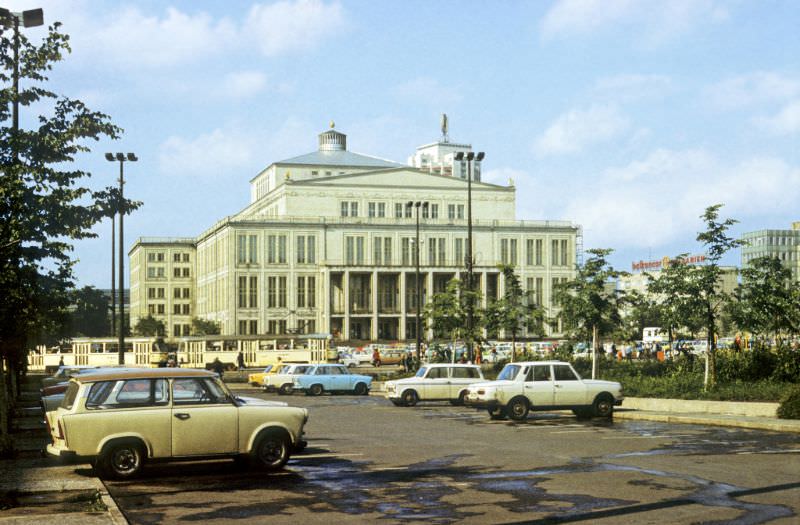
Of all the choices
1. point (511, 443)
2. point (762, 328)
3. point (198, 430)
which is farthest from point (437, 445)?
point (762, 328)

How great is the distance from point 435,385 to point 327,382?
34.0ft

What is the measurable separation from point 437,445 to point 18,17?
466 inches

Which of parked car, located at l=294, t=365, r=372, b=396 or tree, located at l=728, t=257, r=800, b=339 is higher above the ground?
tree, located at l=728, t=257, r=800, b=339

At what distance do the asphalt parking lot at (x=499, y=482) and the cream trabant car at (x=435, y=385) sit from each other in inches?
491

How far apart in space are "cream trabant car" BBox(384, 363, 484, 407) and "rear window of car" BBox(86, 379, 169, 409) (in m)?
20.6

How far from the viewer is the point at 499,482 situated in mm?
→ 14359

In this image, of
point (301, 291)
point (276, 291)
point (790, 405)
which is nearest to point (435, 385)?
point (790, 405)

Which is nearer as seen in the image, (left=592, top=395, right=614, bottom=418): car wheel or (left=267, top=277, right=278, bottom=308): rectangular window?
(left=592, top=395, right=614, bottom=418): car wheel

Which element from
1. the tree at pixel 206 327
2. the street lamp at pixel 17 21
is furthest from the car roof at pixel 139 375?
the tree at pixel 206 327

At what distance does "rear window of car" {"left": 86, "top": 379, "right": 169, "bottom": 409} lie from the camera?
49.4ft

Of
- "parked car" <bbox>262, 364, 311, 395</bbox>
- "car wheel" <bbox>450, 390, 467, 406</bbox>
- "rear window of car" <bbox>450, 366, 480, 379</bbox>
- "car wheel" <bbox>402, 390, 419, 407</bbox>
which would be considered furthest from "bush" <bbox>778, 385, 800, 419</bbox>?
"parked car" <bbox>262, 364, 311, 395</bbox>

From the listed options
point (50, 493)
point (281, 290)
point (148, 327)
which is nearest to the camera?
point (50, 493)

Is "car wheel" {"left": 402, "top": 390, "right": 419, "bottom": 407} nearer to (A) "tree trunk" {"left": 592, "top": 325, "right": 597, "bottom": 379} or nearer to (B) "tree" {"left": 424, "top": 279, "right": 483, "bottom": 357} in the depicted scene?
(A) "tree trunk" {"left": 592, "top": 325, "right": 597, "bottom": 379}

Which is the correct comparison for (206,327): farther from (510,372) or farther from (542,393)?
(542,393)
